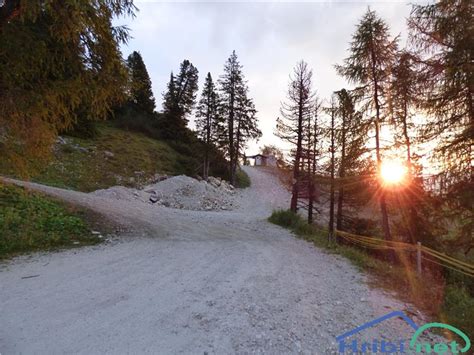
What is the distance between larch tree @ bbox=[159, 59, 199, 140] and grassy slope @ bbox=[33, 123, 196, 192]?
5.14 meters

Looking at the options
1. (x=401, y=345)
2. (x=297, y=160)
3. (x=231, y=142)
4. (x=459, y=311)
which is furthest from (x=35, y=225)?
(x=231, y=142)

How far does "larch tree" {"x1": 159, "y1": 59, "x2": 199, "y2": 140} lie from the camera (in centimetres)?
4069

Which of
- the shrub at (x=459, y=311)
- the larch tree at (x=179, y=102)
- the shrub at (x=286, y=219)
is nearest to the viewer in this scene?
the shrub at (x=459, y=311)

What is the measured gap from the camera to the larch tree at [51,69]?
486 centimetres

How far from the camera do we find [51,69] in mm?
5863

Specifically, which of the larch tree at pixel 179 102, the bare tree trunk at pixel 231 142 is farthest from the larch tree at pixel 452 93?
the larch tree at pixel 179 102

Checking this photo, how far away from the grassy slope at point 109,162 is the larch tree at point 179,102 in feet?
16.9

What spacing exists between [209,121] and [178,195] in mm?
15767

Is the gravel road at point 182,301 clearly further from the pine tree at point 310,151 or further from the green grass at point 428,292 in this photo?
the pine tree at point 310,151

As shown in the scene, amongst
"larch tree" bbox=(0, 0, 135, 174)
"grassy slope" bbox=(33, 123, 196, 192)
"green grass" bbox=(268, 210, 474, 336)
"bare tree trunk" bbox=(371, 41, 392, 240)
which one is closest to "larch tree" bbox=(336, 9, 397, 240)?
"bare tree trunk" bbox=(371, 41, 392, 240)

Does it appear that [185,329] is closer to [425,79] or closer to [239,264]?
[239,264]

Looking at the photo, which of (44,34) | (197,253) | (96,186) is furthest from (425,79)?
(96,186)

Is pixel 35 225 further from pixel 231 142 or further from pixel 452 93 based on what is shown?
pixel 231 142

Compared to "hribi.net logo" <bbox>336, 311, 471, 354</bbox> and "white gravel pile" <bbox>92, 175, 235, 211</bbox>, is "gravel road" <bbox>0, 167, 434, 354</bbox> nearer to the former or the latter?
"hribi.net logo" <bbox>336, 311, 471, 354</bbox>
